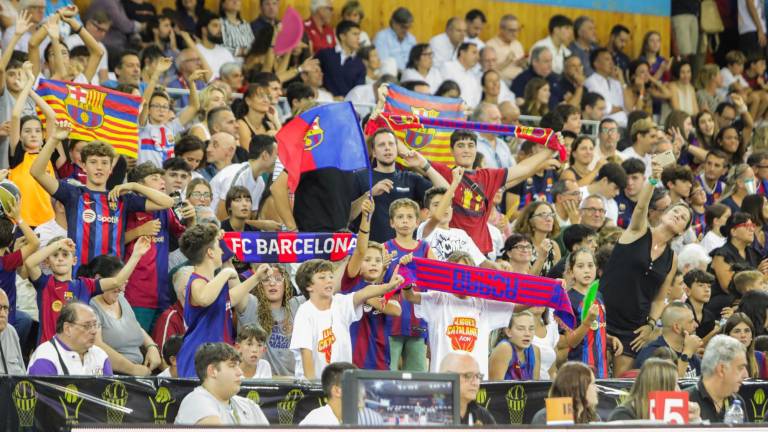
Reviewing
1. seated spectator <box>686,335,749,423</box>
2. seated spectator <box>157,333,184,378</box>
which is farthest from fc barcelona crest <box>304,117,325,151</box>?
seated spectator <box>686,335,749,423</box>

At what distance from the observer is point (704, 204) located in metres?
16.5

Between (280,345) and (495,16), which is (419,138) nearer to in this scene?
(280,345)

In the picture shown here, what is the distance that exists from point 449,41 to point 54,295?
965 cm

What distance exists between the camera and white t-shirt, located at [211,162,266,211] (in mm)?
12906

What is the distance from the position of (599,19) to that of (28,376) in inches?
560

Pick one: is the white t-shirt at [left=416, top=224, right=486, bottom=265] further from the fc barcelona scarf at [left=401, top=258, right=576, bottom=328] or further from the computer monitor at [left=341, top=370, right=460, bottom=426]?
the computer monitor at [left=341, top=370, right=460, bottom=426]

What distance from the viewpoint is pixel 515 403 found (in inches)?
385

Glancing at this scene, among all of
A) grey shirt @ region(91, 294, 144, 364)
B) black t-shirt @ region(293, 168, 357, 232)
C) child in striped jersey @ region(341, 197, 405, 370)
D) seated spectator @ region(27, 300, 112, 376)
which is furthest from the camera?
black t-shirt @ region(293, 168, 357, 232)

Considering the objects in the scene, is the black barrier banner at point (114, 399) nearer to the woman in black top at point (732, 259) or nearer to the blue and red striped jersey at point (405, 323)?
the blue and red striped jersey at point (405, 323)

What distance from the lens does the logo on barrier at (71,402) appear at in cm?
880

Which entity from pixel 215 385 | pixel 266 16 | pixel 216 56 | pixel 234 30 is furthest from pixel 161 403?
pixel 266 16

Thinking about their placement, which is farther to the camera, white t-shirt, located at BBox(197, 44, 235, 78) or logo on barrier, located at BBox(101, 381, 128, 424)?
white t-shirt, located at BBox(197, 44, 235, 78)

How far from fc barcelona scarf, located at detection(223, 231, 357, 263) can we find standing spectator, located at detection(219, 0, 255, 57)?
6.67 metres

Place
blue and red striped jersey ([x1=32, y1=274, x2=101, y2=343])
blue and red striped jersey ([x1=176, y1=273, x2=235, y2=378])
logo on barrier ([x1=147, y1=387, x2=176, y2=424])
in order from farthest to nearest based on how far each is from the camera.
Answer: blue and red striped jersey ([x1=32, y1=274, x2=101, y2=343])
blue and red striped jersey ([x1=176, y1=273, x2=235, y2=378])
logo on barrier ([x1=147, y1=387, x2=176, y2=424])
